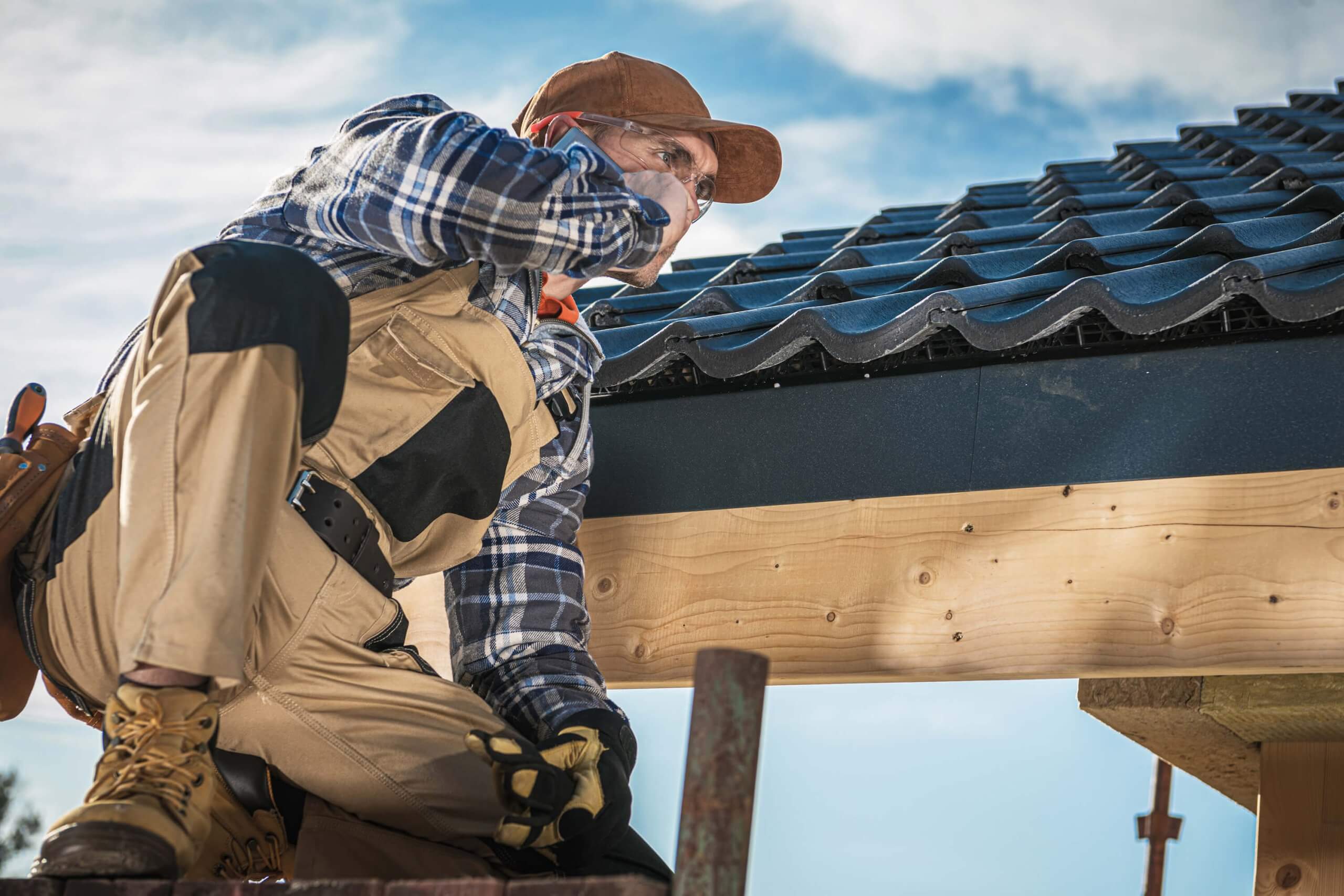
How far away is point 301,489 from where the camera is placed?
2533mm

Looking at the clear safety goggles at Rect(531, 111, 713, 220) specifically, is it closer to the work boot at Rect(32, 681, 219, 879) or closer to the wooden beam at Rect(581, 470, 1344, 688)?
the wooden beam at Rect(581, 470, 1344, 688)

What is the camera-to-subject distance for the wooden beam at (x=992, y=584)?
9.02 ft

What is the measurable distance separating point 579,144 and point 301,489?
2.74ft

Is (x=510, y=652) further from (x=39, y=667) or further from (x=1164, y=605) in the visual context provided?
(x=1164, y=605)

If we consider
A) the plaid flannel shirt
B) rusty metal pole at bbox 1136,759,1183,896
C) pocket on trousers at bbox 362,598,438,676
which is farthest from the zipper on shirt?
rusty metal pole at bbox 1136,759,1183,896

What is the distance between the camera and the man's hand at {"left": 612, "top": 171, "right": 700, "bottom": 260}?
112 inches

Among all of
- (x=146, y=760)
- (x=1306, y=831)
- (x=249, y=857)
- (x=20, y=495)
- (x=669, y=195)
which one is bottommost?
(x=249, y=857)

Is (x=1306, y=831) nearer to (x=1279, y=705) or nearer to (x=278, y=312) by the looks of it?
(x=1279, y=705)

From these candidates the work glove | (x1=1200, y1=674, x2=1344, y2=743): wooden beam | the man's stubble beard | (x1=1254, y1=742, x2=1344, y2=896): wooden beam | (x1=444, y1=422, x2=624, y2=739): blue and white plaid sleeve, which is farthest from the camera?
(x1=1254, y1=742, x2=1344, y2=896): wooden beam

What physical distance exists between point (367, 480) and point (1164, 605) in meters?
1.66

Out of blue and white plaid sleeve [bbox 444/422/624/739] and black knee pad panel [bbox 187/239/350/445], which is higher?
black knee pad panel [bbox 187/239/350/445]

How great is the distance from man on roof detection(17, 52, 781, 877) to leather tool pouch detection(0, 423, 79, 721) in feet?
0.16

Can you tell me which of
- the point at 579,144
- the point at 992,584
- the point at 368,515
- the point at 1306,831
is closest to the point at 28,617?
the point at 368,515

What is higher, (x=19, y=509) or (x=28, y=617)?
(x=19, y=509)
